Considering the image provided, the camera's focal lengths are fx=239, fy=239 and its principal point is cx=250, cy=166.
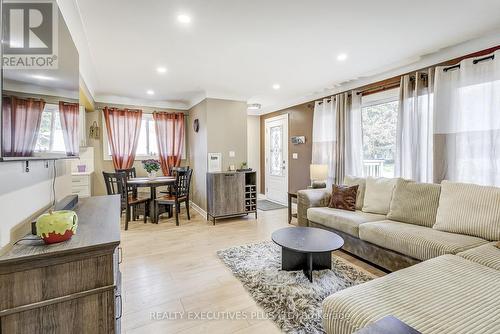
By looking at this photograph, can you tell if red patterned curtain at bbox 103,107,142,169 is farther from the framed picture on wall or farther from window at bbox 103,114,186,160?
the framed picture on wall

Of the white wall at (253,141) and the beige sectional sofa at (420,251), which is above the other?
the white wall at (253,141)

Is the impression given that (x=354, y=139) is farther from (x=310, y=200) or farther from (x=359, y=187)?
(x=310, y=200)

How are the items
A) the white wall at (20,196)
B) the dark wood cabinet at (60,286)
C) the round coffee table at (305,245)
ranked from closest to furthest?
the dark wood cabinet at (60,286), the white wall at (20,196), the round coffee table at (305,245)

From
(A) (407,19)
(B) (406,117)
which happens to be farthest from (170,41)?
(B) (406,117)

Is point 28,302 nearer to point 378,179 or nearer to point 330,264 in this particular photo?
point 330,264

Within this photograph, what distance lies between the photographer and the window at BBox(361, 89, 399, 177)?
3.69m

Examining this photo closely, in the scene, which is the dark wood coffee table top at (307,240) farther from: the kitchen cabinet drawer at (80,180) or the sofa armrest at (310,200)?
the kitchen cabinet drawer at (80,180)

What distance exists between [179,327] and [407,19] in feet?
10.9

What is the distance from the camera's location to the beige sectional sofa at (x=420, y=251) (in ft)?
4.09

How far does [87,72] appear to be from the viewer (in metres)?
3.40

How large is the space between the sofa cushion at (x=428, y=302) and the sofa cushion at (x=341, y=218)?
1.14 metres

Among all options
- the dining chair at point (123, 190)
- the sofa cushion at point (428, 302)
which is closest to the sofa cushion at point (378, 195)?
the sofa cushion at point (428, 302)
